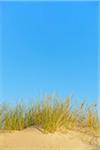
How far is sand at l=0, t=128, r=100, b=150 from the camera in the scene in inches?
165

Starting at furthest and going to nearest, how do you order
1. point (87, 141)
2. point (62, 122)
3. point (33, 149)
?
point (62, 122)
point (87, 141)
point (33, 149)

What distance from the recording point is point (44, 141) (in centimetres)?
430

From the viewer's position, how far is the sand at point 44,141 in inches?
165

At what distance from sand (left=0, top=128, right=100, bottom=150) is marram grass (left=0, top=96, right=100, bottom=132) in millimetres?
181

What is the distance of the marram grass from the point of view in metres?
4.75

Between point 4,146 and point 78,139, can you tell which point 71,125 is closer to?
point 78,139

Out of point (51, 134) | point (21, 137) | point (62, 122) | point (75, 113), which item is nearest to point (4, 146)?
point (21, 137)

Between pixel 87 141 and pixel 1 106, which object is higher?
pixel 1 106

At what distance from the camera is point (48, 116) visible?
15.5ft

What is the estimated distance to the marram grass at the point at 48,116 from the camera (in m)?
4.75

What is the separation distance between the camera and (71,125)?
4910 millimetres

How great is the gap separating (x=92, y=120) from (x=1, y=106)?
4.88 feet

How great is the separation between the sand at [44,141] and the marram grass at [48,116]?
0.18m

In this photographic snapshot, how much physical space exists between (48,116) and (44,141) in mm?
517
